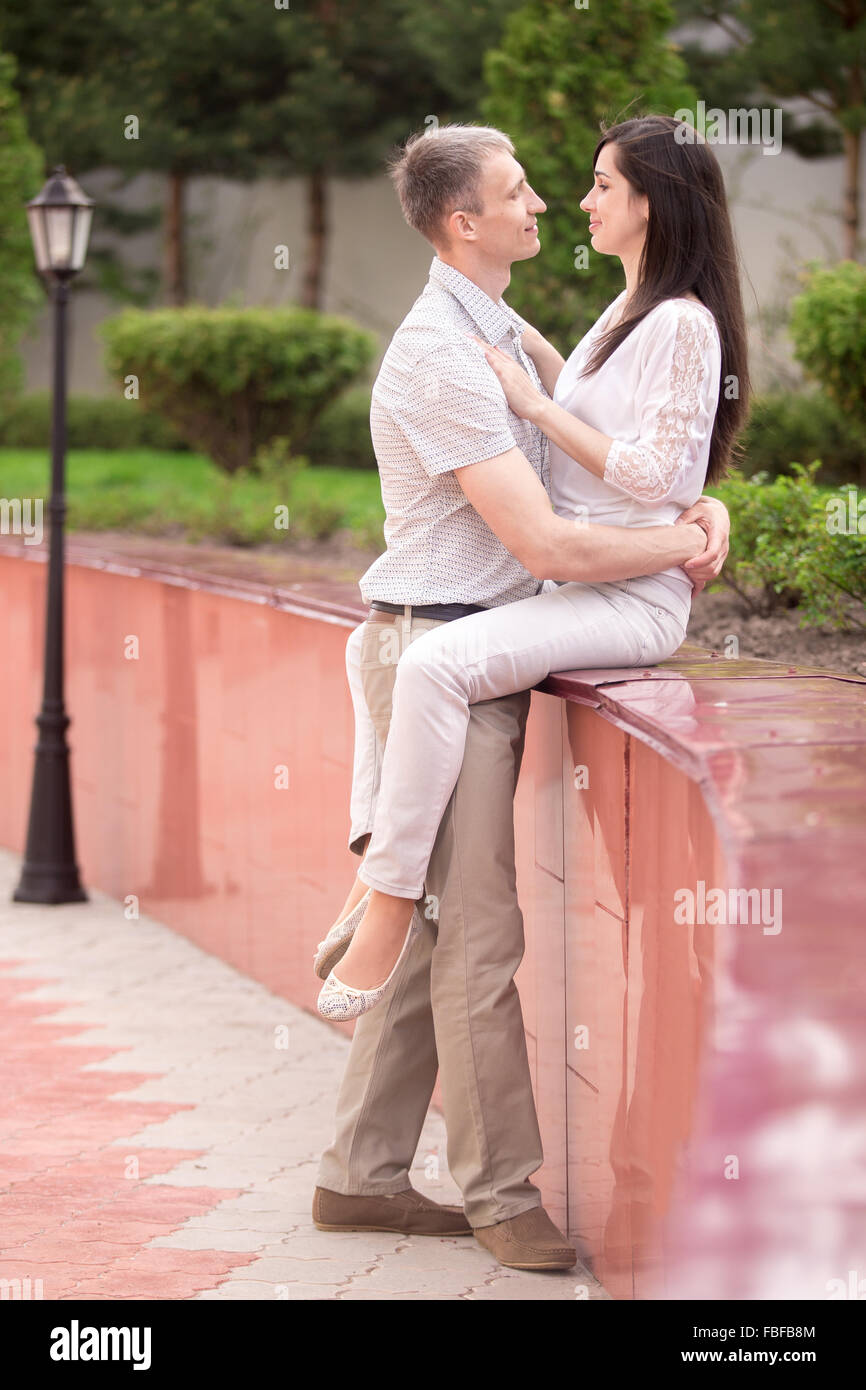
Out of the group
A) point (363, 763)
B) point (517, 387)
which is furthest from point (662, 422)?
point (363, 763)

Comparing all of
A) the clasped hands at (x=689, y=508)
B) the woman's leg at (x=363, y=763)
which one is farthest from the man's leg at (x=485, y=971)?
the clasped hands at (x=689, y=508)

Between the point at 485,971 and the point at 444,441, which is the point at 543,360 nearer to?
the point at 444,441

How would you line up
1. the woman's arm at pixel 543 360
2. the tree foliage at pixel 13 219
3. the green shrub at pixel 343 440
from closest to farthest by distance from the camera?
the woman's arm at pixel 543 360 → the tree foliage at pixel 13 219 → the green shrub at pixel 343 440

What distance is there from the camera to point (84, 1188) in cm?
433

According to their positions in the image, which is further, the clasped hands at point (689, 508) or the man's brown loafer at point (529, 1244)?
the man's brown loafer at point (529, 1244)

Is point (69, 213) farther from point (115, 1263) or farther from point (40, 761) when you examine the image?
point (115, 1263)

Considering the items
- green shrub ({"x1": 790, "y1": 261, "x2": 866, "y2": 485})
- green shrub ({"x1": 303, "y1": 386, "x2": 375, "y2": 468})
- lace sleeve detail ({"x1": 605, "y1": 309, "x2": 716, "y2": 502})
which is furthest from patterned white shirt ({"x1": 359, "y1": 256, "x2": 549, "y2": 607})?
green shrub ({"x1": 303, "y1": 386, "x2": 375, "y2": 468})

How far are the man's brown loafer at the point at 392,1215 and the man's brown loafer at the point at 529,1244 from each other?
0.82 ft

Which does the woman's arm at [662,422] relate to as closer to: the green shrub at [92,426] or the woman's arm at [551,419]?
the woman's arm at [551,419]

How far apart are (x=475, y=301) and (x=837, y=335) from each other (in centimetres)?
316

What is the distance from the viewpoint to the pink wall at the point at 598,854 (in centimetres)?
279

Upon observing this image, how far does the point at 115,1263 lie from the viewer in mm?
3803

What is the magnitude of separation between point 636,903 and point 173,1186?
1.75 meters
